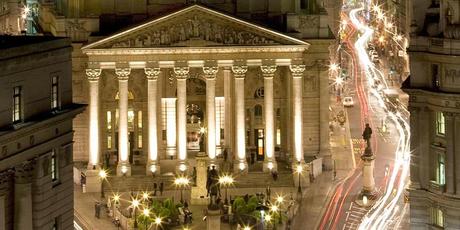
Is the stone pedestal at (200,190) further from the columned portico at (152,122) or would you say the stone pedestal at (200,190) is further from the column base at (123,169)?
the column base at (123,169)

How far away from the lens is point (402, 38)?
194 metres

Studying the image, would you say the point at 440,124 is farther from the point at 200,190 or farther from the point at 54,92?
the point at 200,190

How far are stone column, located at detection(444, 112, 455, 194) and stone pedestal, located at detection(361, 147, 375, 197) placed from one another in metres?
28.5

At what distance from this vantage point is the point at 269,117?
→ 103m

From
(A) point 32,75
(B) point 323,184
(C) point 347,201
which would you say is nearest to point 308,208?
(C) point 347,201

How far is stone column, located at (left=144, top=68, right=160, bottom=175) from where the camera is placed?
101m

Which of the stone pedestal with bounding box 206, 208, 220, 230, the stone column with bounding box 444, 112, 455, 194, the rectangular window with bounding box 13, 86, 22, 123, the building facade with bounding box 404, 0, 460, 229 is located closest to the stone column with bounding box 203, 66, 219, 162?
the stone pedestal with bounding box 206, 208, 220, 230

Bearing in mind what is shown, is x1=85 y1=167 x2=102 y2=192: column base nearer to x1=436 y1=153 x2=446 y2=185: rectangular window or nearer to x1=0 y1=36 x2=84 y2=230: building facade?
x1=0 y1=36 x2=84 y2=230: building facade

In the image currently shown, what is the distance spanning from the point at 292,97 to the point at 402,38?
311 ft

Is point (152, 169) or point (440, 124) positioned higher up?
point (440, 124)

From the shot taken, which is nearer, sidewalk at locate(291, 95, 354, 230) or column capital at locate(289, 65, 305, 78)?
sidewalk at locate(291, 95, 354, 230)

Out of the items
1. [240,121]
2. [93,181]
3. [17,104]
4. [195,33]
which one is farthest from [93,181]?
[17,104]

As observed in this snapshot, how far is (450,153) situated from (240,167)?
139 feet

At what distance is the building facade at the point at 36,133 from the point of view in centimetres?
5175
